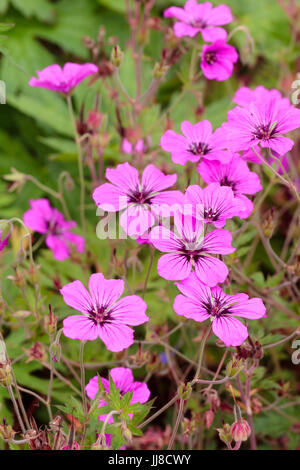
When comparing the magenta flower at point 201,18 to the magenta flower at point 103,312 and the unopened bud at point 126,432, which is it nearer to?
the magenta flower at point 103,312

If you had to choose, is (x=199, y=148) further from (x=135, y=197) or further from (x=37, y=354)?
(x=37, y=354)

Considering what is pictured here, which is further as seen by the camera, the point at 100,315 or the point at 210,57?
the point at 210,57

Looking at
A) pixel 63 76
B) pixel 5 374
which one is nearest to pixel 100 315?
pixel 5 374

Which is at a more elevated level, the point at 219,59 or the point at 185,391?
the point at 219,59

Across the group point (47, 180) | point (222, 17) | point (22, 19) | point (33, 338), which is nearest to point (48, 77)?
point (222, 17)

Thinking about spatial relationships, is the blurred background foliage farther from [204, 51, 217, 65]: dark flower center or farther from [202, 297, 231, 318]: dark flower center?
[202, 297, 231, 318]: dark flower center

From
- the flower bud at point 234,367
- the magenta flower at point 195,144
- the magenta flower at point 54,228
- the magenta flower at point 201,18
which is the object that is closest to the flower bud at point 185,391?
the flower bud at point 234,367
